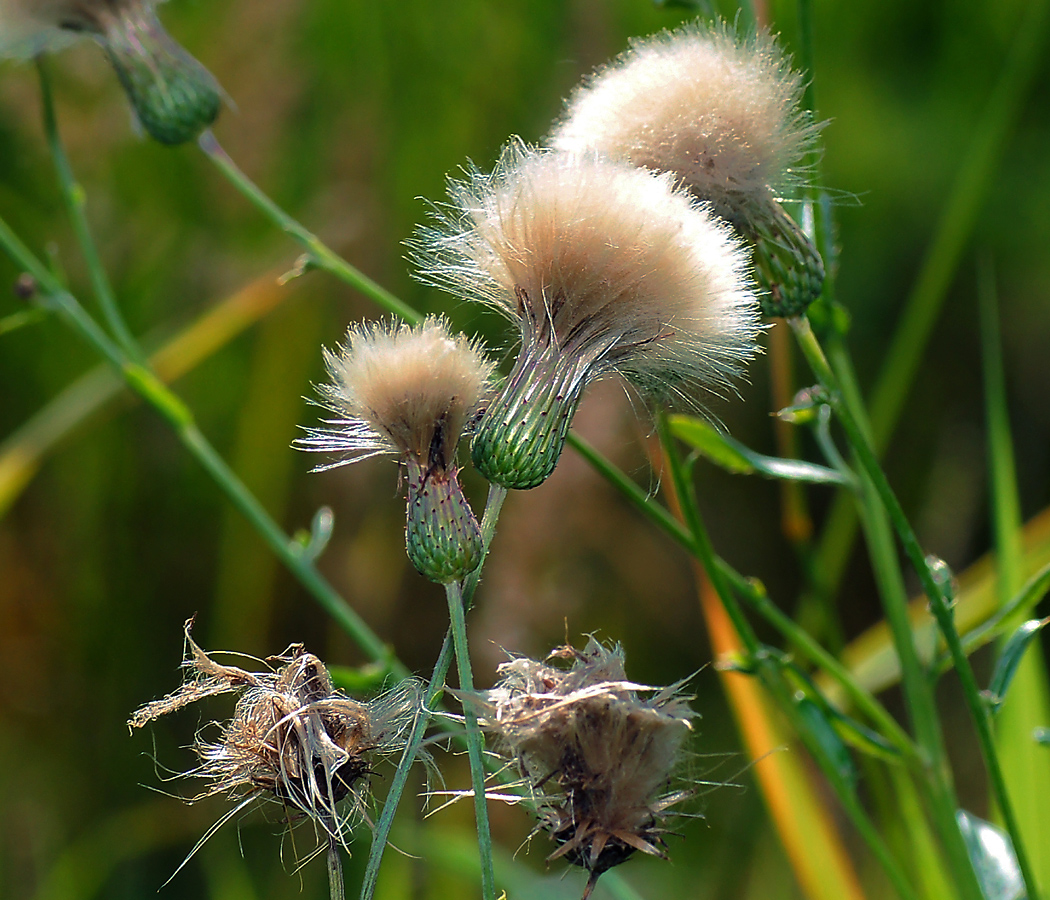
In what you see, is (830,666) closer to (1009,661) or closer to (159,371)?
(1009,661)

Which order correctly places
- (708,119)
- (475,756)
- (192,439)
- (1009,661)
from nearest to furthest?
(475,756) < (708,119) < (1009,661) < (192,439)

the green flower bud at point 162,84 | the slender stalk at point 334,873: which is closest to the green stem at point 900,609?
the slender stalk at point 334,873

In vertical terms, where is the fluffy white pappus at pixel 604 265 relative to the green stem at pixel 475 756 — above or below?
above

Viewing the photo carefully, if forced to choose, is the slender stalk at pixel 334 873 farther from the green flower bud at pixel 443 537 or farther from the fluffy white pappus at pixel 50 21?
the fluffy white pappus at pixel 50 21

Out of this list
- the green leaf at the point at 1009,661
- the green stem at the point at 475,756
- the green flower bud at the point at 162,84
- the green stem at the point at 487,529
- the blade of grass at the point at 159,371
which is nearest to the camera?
the green stem at the point at 475,756

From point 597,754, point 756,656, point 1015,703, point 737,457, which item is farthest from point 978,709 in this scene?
point 1015,703

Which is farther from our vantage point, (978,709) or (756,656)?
(756,656)
